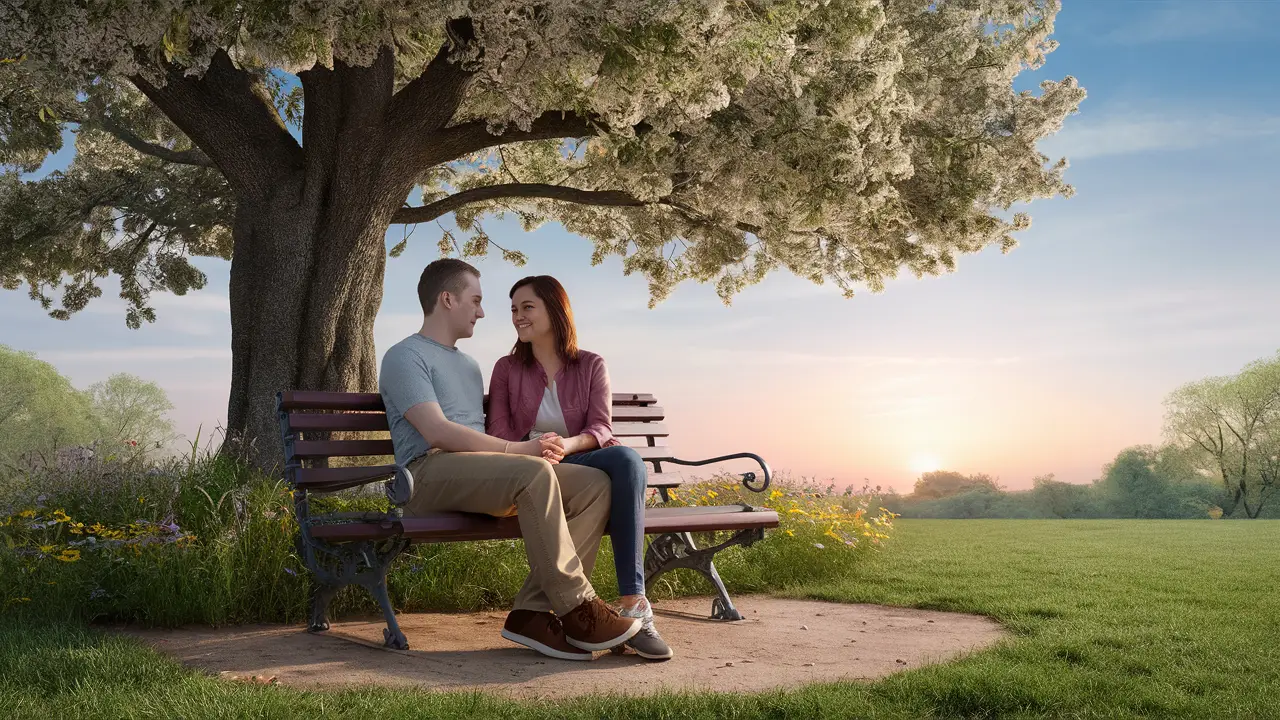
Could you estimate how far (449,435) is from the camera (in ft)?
16.5

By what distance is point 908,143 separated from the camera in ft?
36.2

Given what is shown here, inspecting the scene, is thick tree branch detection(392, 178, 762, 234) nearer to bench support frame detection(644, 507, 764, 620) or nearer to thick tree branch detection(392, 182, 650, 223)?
thick tree branch detection(392, 182, 650, 223)

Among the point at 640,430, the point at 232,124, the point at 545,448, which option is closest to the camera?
the point at 545,448

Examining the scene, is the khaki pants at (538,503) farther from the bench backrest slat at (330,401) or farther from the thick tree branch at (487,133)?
the thick tree branch at (487,133)

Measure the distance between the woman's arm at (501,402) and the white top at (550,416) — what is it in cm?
15

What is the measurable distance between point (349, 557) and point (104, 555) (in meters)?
1.74

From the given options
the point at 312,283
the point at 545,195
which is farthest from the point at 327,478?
the point at 545,195

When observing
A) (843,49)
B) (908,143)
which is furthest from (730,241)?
(843,49)

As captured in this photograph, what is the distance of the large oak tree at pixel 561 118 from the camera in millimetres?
7379

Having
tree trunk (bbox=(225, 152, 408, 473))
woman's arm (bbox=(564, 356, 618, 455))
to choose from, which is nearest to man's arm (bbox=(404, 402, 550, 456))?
woman's arm (bbox=(564, 356, 618, 455))

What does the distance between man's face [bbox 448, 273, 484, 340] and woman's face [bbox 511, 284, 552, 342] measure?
0.21 m

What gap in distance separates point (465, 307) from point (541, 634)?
70.2 inches

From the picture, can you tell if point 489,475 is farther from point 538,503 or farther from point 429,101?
point 429,101

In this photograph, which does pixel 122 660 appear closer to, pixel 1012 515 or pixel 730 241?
pixel 730 241
